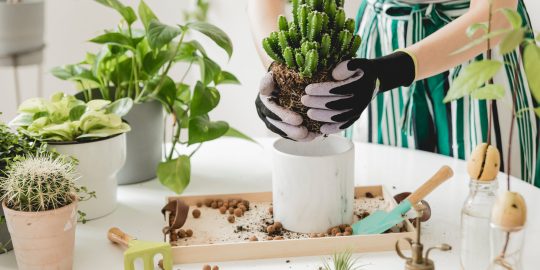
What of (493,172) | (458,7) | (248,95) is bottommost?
(248,95)

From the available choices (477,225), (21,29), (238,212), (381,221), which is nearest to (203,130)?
(238,212)

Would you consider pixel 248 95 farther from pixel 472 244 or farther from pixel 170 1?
pixel 472 244

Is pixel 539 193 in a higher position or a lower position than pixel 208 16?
lower

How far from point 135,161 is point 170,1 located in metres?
1.72

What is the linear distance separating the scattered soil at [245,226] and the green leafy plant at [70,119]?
228 millimetres

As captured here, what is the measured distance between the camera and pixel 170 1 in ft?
10.1

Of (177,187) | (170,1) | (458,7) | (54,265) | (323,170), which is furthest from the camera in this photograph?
(170,1)

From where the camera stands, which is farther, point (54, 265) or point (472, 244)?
point (54, 265)

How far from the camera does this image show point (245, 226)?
1240 millimetres

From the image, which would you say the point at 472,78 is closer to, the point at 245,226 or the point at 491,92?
the point at 491,92

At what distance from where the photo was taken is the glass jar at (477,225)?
2.98 ft

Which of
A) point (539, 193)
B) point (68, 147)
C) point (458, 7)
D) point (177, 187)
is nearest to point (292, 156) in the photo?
point (177, 187)

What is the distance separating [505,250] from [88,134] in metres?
0.74

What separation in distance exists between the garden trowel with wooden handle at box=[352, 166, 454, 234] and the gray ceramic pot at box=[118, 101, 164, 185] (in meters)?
0.50
